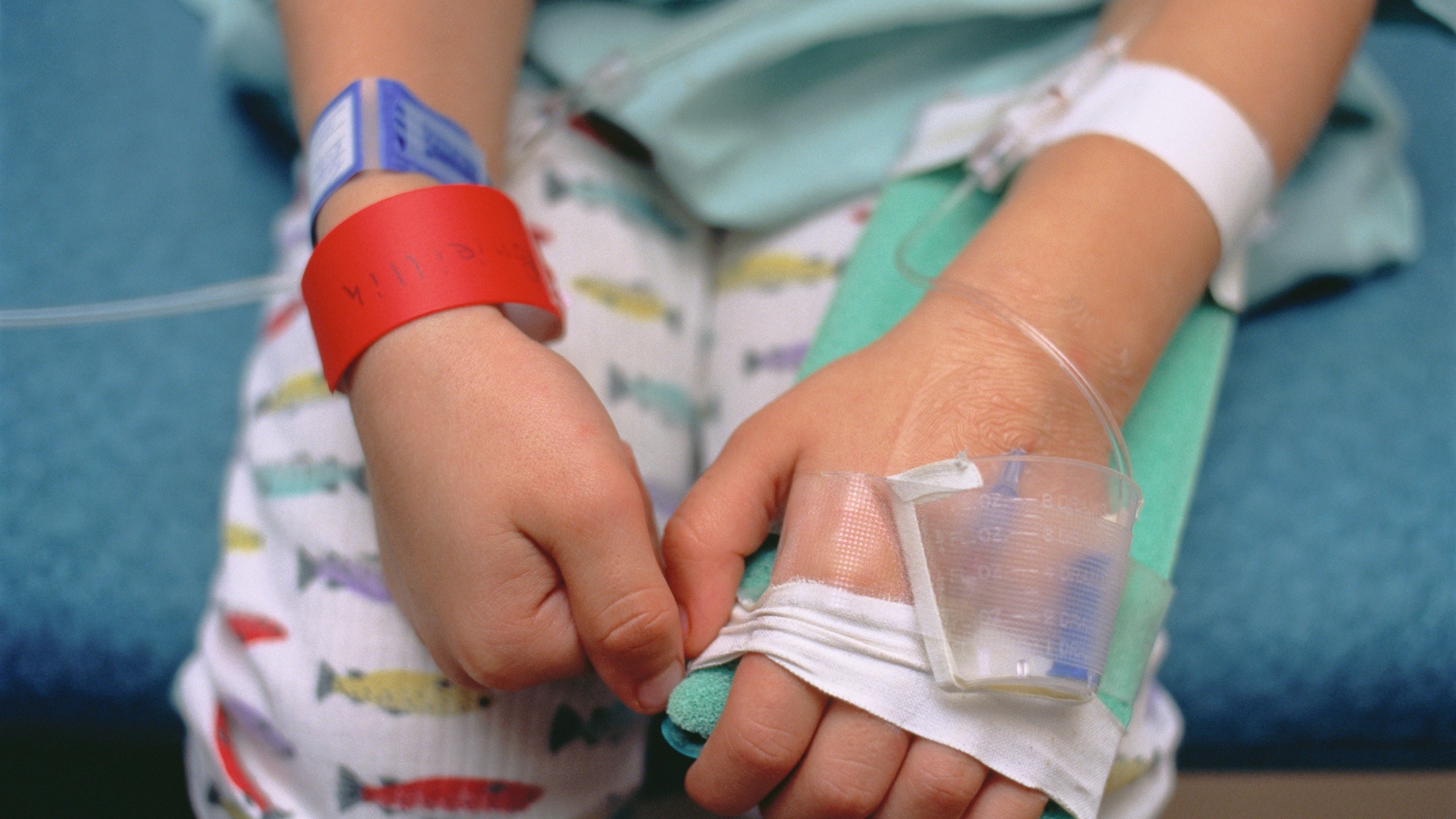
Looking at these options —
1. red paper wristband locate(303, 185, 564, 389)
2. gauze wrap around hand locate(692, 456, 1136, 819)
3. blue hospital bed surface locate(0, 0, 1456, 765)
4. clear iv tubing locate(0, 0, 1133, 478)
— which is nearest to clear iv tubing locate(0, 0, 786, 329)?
clear iv tubing locate(0, 0, 1133, 478)

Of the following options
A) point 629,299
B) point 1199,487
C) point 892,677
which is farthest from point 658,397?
point 1199,487

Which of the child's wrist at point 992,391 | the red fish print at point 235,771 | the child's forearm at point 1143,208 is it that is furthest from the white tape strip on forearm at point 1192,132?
the red fish print at point 235,771

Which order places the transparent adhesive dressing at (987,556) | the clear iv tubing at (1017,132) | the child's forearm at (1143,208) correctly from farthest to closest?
the clear iv tubing at (1017,132), the child's forearm at (1143,208), the transparent adhesive dressing at (987,556)

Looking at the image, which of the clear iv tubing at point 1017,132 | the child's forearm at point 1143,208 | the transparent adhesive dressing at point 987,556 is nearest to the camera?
the transparent adhesive dressing at point 987,556

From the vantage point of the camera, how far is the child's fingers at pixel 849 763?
1.54ft

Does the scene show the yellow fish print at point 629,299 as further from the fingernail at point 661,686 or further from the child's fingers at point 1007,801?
the child's fingers at point 1007,801

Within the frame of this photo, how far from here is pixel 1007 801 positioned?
48 centimetres

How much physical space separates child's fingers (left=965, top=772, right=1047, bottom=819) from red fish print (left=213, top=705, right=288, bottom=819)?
1.48 feet

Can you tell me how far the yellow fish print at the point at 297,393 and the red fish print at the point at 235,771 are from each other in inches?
8.7

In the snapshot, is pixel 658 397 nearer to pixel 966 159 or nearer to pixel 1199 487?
pixel 966 159

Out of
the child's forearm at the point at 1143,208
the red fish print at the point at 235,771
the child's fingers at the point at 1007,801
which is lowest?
the red fish print at the point at 235,771

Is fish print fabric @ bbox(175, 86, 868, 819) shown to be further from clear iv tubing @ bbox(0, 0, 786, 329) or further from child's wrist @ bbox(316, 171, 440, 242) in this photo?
child's wrist @ bbox(316, 171, 440, 242)

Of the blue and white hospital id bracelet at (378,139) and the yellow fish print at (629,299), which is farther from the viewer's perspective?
the yellow fish print at (629,299)

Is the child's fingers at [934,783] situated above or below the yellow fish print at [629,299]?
below
